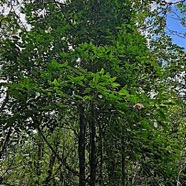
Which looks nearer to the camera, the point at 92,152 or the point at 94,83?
the point at 94,83

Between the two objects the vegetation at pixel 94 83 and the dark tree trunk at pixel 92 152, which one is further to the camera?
the dark tree trunk at pixel 92 152

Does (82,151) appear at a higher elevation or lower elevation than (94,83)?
lower

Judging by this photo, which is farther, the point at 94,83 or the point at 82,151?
the point at 82,151

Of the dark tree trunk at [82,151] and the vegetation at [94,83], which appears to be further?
the dark tree trunk at [82,151]

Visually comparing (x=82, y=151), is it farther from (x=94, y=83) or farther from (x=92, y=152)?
(x=94, y=83)

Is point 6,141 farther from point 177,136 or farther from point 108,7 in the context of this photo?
point 177,136

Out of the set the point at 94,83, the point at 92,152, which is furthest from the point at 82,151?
the point at 94,83

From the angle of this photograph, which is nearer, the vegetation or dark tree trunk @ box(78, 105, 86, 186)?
the vegetation

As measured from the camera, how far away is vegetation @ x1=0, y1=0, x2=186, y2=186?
7.77ft

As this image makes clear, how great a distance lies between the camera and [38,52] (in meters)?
3.01

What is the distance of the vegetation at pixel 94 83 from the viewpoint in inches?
93.2

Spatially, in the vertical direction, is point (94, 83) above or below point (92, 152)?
above

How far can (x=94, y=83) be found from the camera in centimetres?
214

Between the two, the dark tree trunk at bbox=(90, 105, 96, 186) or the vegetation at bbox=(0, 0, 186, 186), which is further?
the dark tree trunk at bbox=(90, 105, 96, 186)
